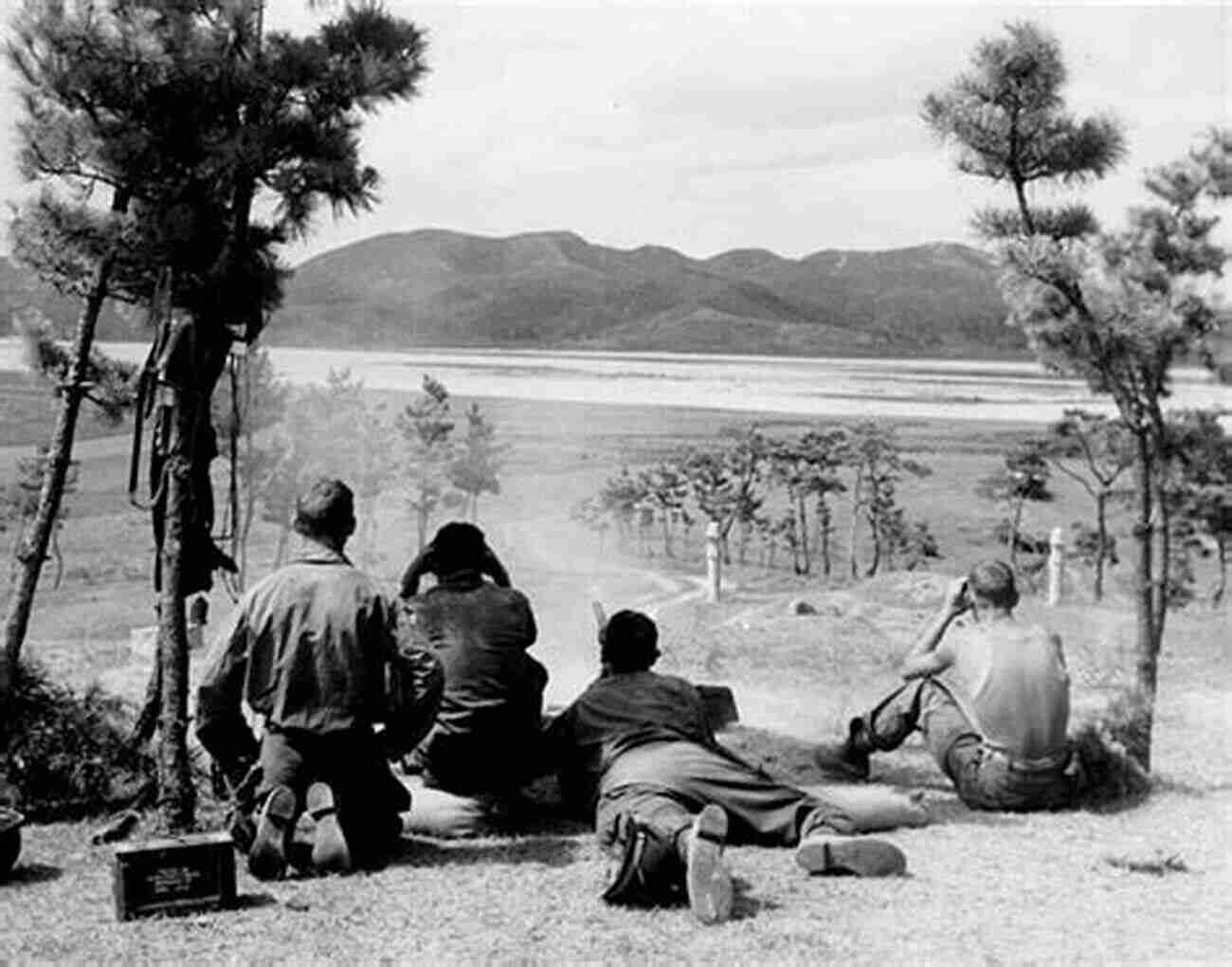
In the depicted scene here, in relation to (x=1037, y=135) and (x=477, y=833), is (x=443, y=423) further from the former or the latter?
→ (x=477, y=833)

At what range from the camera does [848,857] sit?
5434mm

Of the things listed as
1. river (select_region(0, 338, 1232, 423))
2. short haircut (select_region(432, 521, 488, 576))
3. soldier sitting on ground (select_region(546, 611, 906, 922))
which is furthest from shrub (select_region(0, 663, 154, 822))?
river (select_region(0, 338, 1232, 423))

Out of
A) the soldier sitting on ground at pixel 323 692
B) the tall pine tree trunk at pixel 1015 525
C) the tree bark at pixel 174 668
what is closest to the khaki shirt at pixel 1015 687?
the soldier sitting on ground at pixel 323 692

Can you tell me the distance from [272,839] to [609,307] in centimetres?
9532

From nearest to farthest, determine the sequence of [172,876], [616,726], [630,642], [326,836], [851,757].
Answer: [172,876]
[326,836]
[616,726]
[630,642]
[851,757]

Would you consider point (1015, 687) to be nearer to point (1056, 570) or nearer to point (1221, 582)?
point (1056, 570)

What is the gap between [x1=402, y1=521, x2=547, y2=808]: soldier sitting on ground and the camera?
250 inches

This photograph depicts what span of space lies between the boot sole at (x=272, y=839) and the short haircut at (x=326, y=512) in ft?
3.19

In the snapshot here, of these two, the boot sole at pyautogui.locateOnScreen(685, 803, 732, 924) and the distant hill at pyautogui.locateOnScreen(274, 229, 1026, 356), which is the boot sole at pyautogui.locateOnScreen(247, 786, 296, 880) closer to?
the boot sole at pyautogui.locateOnScreen(685, 803, 732, 924)

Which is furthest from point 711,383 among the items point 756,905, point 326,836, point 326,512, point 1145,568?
point 756,905

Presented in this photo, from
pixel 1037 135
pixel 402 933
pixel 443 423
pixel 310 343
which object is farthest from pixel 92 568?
pixel 402 933

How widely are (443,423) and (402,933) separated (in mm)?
27568

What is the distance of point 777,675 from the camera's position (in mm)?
12453

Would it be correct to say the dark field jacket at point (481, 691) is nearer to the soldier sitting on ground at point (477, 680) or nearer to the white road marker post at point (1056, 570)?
the soldier sitting on ground at point (477, 680)
